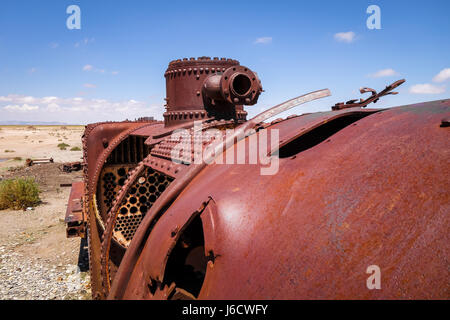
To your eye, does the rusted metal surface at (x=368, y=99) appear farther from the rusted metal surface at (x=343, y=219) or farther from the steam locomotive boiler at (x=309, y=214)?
the rusted metal surface at (x=343, y=219)

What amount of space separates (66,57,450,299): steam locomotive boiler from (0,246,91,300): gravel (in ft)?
16.4

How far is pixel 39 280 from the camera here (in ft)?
21.6

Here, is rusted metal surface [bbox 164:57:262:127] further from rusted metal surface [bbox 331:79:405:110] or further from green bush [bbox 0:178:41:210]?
green bush [bbox 0:178:41:210]

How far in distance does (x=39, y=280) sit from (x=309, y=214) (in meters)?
7.13

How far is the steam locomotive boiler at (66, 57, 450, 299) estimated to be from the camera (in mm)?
988

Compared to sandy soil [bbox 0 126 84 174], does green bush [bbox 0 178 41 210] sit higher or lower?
lower

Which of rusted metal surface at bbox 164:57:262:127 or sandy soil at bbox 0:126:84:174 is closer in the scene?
rusted metal surface at bbox 164:57:262:127

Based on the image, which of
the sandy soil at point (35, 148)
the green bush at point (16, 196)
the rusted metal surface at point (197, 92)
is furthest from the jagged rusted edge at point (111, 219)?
the sandy soil at point (35, 148)

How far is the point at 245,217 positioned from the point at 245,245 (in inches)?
5.4

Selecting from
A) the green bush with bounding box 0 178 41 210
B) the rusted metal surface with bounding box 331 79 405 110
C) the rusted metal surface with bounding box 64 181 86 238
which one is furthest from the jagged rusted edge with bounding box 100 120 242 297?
the green bush with bounding box 0 178 41 210

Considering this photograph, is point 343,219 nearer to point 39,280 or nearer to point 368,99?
point 368,99

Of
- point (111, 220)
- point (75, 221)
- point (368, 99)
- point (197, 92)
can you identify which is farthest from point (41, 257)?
point (368, 99)

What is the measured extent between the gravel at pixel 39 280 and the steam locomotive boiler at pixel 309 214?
500cm
